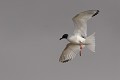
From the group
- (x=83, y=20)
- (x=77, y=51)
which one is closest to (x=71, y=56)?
(x=77, y=51)

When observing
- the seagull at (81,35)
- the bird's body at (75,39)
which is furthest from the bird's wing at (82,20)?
the bird's body at (75,39)

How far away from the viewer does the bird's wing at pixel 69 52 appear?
2705 cm

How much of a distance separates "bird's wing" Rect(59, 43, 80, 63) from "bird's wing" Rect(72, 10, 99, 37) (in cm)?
80

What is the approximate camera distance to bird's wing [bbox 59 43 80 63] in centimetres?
2705

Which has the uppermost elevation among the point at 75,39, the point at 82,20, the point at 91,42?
the point at 82,20

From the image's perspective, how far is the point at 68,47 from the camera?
89.5ft

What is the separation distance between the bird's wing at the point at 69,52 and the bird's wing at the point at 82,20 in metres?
0.80

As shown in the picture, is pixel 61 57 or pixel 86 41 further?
pixel 61 57

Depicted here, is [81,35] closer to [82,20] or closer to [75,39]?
[75,39]

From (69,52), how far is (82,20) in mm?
1909

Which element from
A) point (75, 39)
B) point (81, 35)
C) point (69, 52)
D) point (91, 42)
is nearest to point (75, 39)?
point (75, 39)

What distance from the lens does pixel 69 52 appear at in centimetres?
2727

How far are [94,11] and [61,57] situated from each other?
297cm

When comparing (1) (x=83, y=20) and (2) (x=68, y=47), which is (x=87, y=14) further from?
(2) (x=68, y=47)
